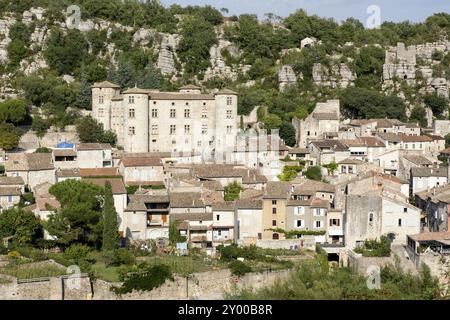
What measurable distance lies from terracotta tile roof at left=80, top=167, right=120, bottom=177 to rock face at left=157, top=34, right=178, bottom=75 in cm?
2299

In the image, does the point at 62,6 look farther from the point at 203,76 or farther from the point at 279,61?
the point at 279,61

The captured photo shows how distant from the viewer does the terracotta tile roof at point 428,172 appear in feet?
126

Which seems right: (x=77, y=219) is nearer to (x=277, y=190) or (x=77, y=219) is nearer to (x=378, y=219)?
(x=277, y=190)

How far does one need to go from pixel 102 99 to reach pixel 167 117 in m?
4.37

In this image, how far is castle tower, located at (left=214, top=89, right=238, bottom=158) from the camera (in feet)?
152

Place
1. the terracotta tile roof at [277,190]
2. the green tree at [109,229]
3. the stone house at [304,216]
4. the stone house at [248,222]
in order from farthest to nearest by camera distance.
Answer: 1. the terracotta tile roof at [277,190]
2. the stone house at [304,216]
3. the stone house at [248,222]
4. the green tree at [109,229]

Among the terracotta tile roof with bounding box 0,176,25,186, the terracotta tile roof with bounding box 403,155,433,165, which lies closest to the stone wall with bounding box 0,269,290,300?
the terracotta tile roof with bounding box 0,176,25,186

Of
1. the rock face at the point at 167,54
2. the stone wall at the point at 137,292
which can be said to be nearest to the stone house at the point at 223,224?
the stone wall at the point at 137,292

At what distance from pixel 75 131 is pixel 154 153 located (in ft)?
19.4

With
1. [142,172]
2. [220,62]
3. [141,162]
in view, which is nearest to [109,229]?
[142,172]

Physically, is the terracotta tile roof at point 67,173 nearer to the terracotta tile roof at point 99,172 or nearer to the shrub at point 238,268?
the terracotta tile roof at point 99,172

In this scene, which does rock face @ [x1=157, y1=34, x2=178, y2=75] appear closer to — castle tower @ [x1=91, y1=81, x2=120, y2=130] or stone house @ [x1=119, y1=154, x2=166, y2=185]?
castle tower @ [x1=91, y1=81, x2=120, y2=130]

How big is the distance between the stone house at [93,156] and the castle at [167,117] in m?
4.01

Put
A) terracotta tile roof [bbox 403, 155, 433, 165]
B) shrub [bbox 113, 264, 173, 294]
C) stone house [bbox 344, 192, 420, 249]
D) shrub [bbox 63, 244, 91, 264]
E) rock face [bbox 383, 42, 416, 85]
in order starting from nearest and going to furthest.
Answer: shrub [bbox 113, 264, 173, 294]
shrub [bbox 63, 244, 91, 264]
stone house [bbox 344, 192, 420, 249]
terracotta tile roof [bbox 403, 155, 433, 165]
rock face [bbox 383, 42, 416, 85]
